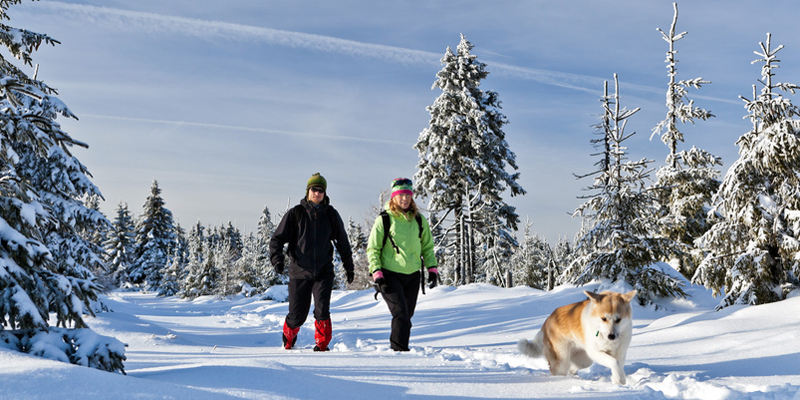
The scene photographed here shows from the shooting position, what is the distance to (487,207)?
87.1 feet

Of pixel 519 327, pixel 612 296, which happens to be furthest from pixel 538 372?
pixel 519 327

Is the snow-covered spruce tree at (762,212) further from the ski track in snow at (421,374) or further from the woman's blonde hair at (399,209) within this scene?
the woman's blonde hair at (399,209)

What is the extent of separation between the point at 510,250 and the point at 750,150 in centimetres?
1803

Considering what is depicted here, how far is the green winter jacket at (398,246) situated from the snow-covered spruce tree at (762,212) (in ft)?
28.0

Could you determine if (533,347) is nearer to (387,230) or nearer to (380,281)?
(380,281)

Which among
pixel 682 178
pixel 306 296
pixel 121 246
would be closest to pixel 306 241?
pixel 306 296

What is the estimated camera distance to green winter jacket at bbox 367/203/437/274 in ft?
20.9

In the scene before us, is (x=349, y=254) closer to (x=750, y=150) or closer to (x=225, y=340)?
(x=225, y=340)

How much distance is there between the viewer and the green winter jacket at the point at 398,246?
638 cm

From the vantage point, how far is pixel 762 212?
11.0m

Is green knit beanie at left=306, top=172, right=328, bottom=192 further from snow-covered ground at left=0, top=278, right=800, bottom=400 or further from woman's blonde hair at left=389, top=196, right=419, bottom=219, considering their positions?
snow-covered ground at left=0, top=278, right=800, bottom=400

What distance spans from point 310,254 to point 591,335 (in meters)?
3.48

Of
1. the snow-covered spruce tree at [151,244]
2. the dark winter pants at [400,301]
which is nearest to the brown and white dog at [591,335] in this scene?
the dark winter pants at [400,301]

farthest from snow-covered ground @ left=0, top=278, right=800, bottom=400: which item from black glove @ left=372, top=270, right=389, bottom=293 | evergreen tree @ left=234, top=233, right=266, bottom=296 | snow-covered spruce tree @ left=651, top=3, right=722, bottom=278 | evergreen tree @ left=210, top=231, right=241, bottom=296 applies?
evergreen tree @ left=234, top=233, right=266, bottom=296
